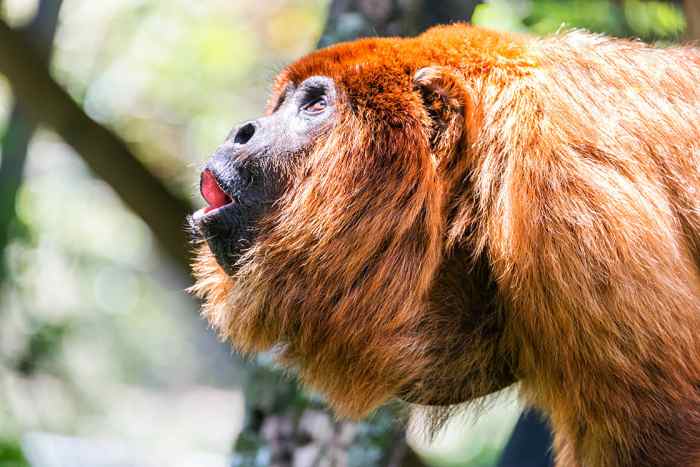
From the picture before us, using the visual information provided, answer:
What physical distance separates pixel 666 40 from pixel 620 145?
2225 mm

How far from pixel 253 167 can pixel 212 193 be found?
199mm

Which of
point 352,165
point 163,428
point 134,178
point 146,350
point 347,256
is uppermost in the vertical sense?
point 352,165

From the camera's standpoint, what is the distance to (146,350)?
10.9 meters

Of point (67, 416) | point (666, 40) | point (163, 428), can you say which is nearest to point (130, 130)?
point (67, 416)

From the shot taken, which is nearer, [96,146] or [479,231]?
[479,231]

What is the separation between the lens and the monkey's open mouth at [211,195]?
11.2ft

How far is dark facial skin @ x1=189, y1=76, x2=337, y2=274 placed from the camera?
133 inches

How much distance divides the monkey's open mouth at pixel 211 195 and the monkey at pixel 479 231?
0.04 feet

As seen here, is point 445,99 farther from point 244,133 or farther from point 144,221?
point 144,221

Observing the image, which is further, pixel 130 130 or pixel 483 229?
pixel 130 130

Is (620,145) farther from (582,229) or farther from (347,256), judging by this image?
(347,256)

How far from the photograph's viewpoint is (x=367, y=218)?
3.40 meters

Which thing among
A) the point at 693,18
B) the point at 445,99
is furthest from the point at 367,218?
the point at 693,18

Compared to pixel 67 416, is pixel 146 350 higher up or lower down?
lower down
